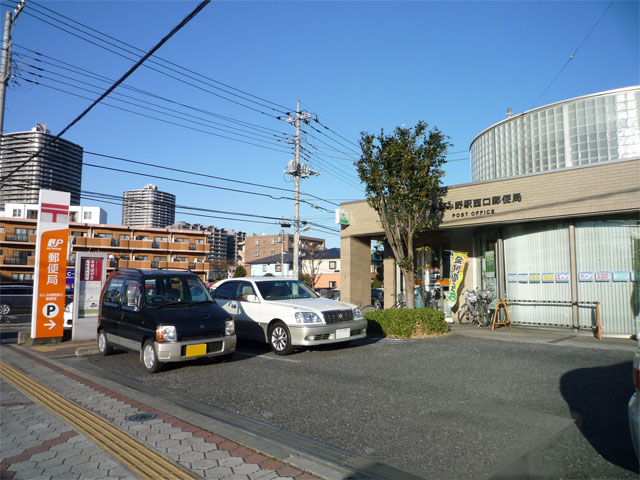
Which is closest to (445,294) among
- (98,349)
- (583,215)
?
(583,215)

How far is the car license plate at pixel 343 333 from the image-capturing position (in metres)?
8.48

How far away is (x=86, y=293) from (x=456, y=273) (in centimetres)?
1144

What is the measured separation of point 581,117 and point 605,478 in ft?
58.9

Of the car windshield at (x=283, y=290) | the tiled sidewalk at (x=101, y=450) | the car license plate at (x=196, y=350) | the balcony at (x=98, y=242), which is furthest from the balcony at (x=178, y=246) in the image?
the tiled sidewalk at (x=101, y=450)

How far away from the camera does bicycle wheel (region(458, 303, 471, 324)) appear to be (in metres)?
14.8

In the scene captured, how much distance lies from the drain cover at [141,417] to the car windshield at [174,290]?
117 inches

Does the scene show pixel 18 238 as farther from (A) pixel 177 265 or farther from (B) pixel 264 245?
(B) pixel 264 245

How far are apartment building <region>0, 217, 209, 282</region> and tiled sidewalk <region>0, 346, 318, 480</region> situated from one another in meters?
48.8

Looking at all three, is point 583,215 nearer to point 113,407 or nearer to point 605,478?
point 605,478

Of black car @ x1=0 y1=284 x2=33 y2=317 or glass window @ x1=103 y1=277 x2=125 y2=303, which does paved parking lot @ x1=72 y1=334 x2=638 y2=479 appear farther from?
black car @ x1=0 y1=284 x2=33 y2=317

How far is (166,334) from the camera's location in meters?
6.93

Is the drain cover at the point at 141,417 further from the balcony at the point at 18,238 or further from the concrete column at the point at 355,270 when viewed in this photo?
the balcony at the point at 18,238

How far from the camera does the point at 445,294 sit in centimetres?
1605

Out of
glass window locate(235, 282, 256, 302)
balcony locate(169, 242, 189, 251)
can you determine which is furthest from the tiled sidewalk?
balcony locate(169, 242, 189, 251)
